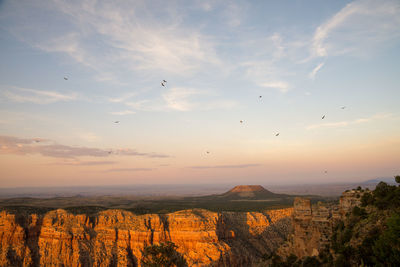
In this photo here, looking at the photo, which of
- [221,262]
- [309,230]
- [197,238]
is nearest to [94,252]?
[197,238]

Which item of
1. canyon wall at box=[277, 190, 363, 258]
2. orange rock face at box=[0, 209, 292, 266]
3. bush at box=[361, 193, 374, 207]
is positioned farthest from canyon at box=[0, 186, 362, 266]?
bush at box=[361, 193, 374, 207]

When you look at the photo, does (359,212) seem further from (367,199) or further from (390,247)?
(390,247)

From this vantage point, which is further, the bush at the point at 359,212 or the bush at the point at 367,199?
the bush at the point at 367,199

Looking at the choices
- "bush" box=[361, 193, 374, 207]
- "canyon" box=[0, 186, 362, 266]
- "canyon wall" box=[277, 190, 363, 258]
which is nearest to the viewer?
"bush" box=[361, 193, 374, 207]

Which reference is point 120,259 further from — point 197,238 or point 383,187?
point 383,187

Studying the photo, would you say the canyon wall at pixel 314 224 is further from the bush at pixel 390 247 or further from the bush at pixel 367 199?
the bush at pixel 390 247

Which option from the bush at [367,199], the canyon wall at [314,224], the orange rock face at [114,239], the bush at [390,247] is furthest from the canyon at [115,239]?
the bush at [390,247]

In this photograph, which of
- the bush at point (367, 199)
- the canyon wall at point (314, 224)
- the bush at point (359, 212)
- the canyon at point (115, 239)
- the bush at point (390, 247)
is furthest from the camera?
the canyon at point (115, 239)

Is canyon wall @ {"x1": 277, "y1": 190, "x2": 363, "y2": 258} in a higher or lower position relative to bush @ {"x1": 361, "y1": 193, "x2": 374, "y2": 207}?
lower

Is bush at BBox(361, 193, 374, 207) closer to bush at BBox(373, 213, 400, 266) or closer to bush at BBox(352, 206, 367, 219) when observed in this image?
bush at BBox(352, 206, 367, 219)
